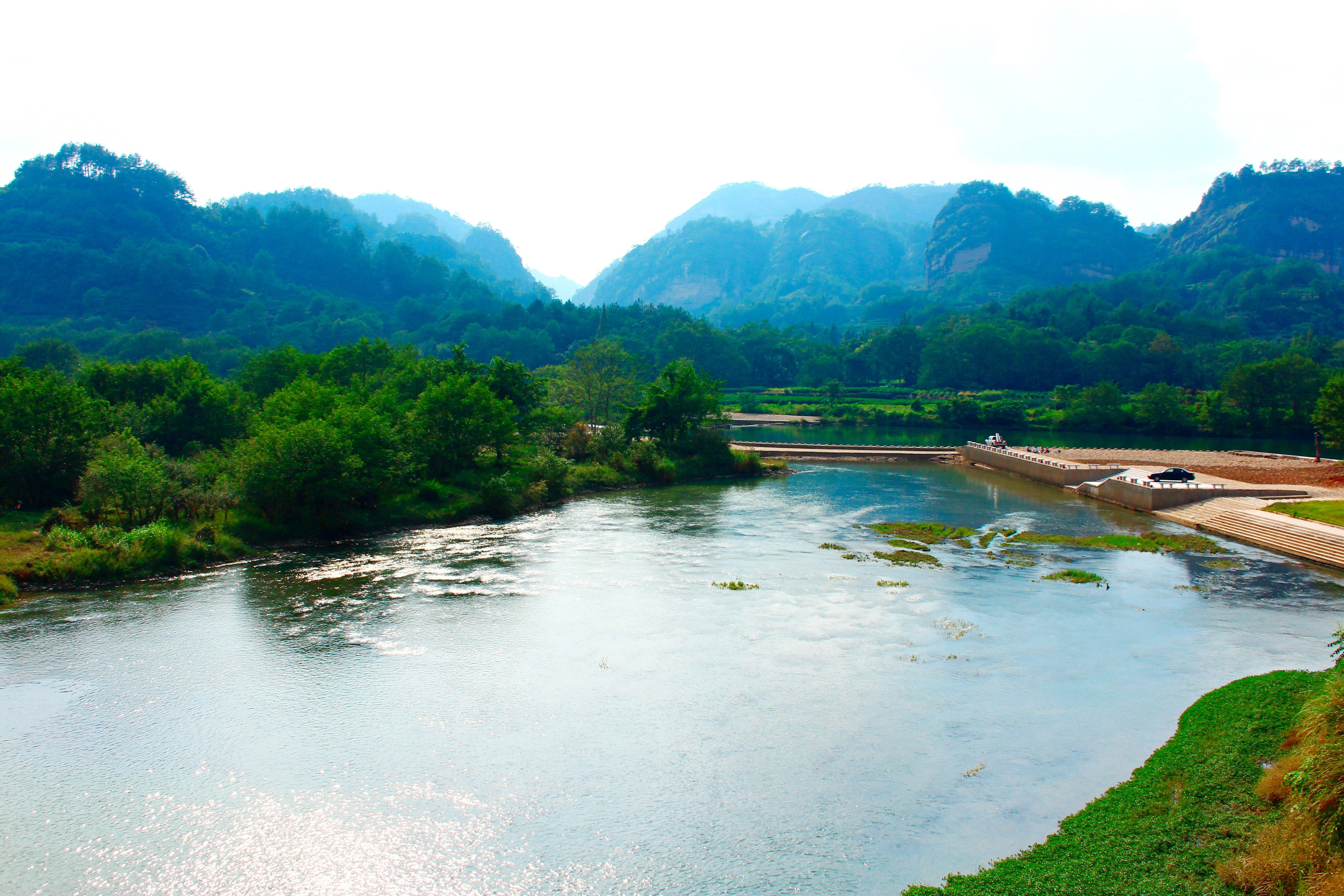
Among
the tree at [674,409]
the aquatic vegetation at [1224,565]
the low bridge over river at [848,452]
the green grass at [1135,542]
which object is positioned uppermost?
the tree at [674,409]

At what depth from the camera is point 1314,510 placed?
45.1 metres

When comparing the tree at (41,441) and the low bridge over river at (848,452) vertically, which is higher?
the tree at (41,441)

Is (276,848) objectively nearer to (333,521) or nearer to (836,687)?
(836,687)

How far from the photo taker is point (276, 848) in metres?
16.0

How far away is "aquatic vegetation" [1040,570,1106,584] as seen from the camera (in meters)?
35.9

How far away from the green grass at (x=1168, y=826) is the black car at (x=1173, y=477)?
140ft

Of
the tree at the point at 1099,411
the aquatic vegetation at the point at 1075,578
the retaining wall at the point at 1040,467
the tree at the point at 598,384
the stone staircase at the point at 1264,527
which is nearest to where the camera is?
the aquatic vegetation at the point at 1075,578

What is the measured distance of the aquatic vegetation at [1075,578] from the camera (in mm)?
35875

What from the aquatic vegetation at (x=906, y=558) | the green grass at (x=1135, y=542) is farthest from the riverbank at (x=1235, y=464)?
the aquatic vegetation at (x=906, y=558)

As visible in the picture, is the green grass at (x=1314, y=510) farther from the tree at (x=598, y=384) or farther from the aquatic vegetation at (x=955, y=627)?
the tree at (x=598, y=384)

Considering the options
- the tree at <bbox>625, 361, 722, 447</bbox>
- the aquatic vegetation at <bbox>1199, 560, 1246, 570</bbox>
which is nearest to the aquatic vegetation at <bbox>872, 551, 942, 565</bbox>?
the aquatic vegetation at <bbox>1199, 560, 1246, 570</bbox>

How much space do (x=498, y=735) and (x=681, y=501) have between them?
38014 millimetres

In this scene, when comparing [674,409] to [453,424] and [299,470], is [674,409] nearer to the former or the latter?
[453,424]

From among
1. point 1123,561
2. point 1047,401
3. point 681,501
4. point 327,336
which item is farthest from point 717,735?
point 327,336
